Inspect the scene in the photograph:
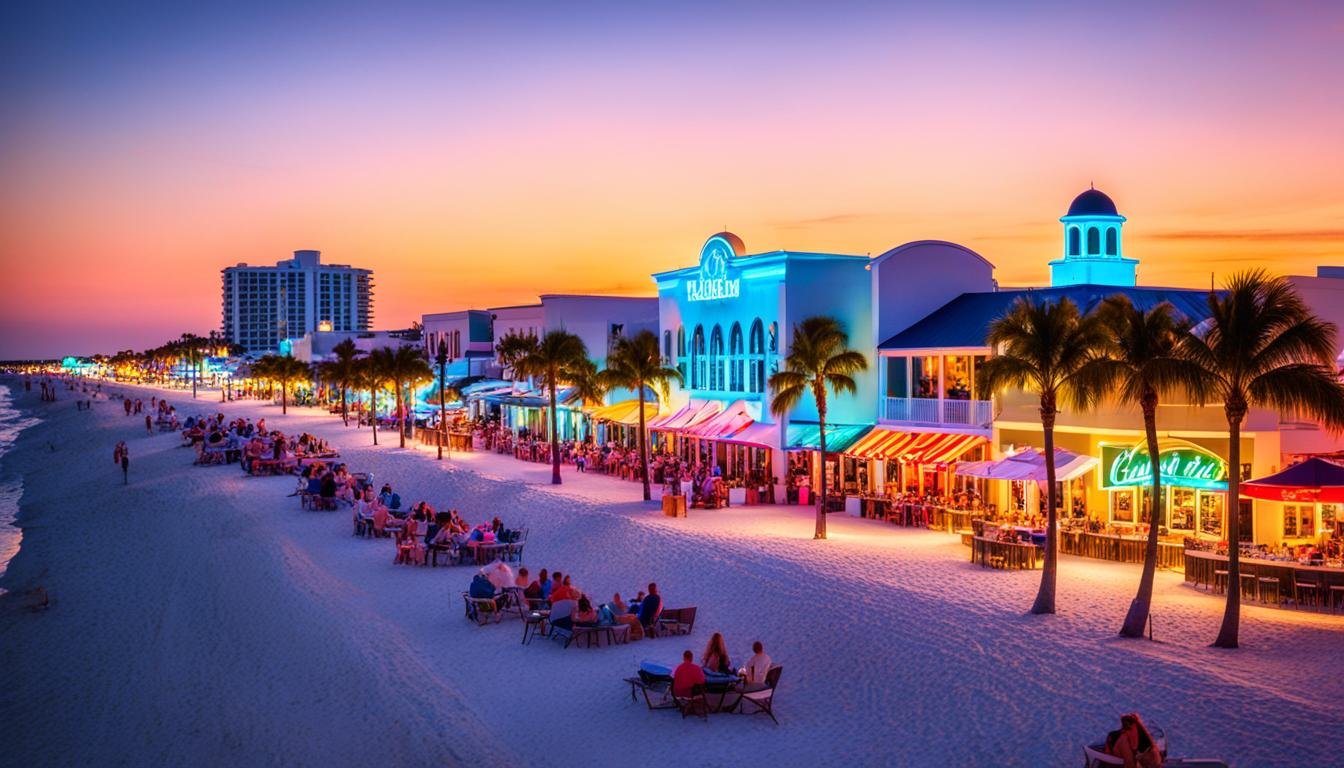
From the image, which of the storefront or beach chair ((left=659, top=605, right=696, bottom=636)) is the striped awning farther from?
beach chair ((left=659, top=605, right=696, bottom=636))

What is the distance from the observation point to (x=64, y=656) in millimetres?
19172

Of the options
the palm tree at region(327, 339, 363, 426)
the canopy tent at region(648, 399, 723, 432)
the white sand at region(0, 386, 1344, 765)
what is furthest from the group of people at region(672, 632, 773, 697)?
the palm tree at region(327, 339, 363, 426)

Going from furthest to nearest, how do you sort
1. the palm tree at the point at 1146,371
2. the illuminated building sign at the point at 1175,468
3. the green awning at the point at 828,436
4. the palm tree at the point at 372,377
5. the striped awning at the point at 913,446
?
the palm tree at the point at 372,377
the green awning at the point at 828,436
the striped awning at the point at 913,446
the illuminated building sign at the point at 1175,468
the palm tree at the point at 1146,371

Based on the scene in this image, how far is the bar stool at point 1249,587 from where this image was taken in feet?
60.6

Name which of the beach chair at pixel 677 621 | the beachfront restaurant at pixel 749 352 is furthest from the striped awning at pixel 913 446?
the beach chair at pixel 677 621

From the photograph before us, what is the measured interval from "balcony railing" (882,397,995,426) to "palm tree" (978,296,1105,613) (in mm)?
8416

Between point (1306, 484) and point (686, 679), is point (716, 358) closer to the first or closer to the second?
point (1306, 484)

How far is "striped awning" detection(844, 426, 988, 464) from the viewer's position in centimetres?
2742

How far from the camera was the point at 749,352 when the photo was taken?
3541cm

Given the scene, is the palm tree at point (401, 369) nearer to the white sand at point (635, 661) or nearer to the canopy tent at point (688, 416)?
the canopy tent at point (688, 416)

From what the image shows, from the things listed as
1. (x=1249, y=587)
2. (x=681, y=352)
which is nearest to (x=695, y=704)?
Result: (x=1249, y=587)

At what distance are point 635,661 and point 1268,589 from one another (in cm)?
1156

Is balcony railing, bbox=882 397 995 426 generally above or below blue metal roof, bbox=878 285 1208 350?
below

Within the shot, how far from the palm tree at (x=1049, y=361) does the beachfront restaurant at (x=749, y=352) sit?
43.1 ft
